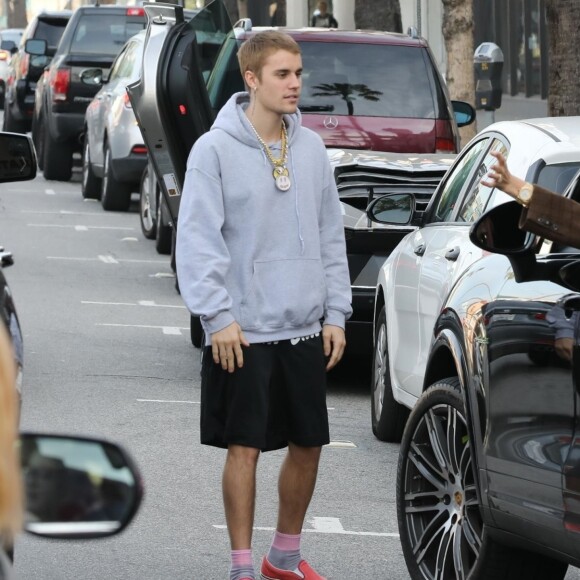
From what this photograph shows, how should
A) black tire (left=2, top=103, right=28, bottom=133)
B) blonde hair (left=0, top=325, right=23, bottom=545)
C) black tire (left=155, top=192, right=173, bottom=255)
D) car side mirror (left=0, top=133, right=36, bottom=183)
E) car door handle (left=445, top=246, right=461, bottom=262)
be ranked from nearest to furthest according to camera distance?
blonde hair (left=0, top=325, right=23, bottom=545), car side mirror (left=0, top=133, right=36, bottom=183), car door handle (left=445, top=246, right=461, bottom=262), black tire (left=155, top=192, right=173, bottom=255), black tire (left=2, top=103, right=28, bottom=133)

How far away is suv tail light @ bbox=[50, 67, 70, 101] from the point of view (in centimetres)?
2312

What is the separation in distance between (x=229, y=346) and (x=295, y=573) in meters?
0.79

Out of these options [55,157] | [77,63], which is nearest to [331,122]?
[77,63]

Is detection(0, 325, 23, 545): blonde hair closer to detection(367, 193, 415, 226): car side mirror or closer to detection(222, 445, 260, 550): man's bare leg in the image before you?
detection(222, 445, 260, 550): man's bare leg

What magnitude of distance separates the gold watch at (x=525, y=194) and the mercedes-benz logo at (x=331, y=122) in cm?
778

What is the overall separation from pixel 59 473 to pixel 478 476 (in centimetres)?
300

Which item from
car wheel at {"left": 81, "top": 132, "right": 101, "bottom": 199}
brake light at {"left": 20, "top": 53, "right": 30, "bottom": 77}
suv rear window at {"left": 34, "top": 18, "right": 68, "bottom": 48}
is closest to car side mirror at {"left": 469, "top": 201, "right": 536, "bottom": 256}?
car wheel at {"left": 81, "top": 132, "right": 101, "bottom": 199}

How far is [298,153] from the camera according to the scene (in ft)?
18.1

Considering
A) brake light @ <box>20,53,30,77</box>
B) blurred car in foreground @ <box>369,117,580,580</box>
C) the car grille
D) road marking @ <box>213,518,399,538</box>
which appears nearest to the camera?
blurred car in foreground @ <box>369,117,580,580</box>

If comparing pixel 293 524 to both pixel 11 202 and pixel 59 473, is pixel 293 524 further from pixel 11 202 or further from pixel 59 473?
pixel 11 202

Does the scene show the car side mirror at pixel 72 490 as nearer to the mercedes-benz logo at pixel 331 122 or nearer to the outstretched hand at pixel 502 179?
the outstretched hand at pixel 502 179

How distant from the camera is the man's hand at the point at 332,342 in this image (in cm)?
559

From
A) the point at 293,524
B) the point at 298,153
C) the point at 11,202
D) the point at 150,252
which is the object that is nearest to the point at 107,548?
the point at 293,524

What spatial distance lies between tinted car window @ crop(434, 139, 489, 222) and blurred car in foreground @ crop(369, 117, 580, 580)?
0.98ft
